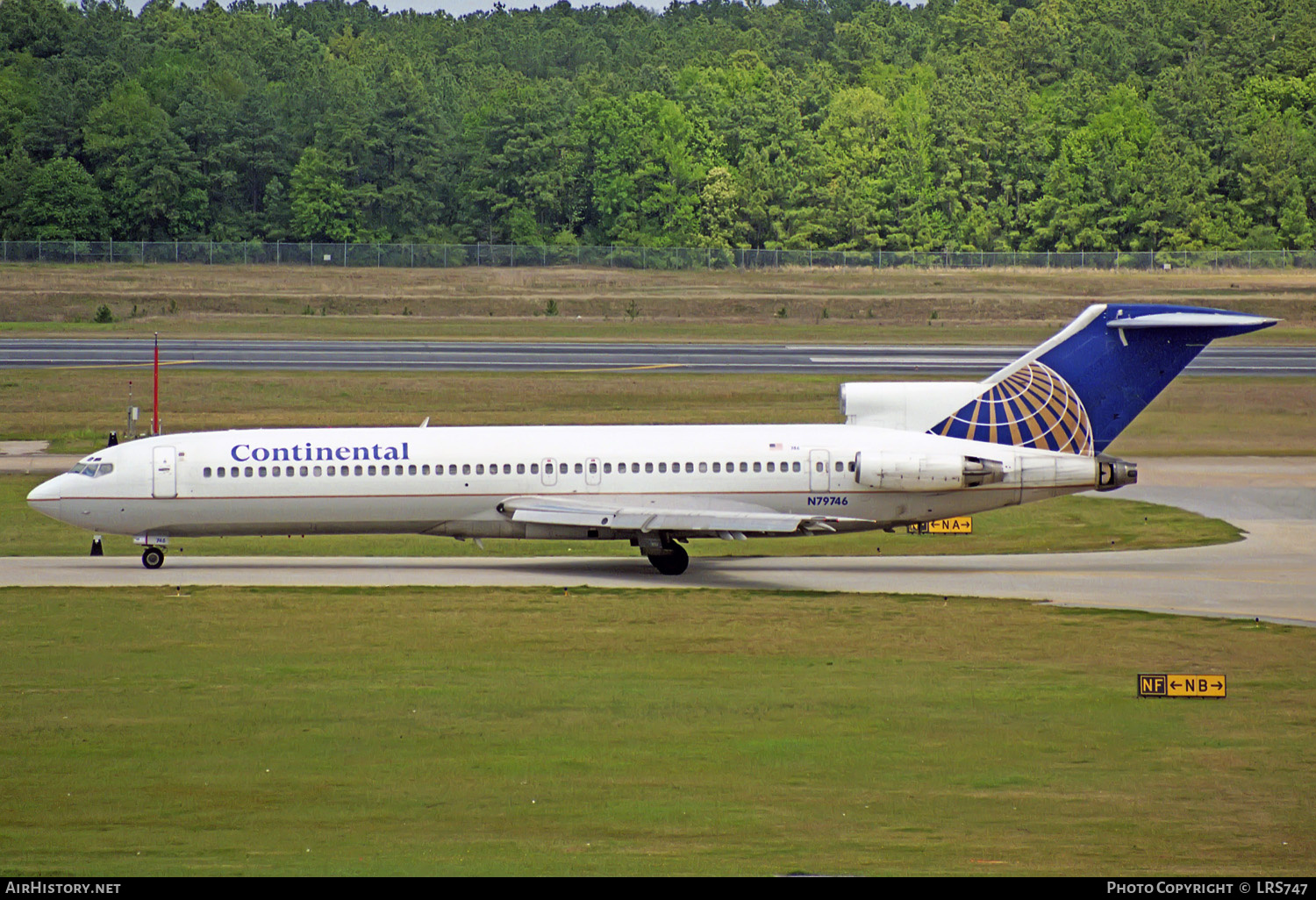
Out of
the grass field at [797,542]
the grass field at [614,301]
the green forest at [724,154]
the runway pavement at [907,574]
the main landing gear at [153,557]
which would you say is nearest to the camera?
the runway pavement at [907,574]

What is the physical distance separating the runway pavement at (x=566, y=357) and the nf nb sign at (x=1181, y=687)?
4522cm

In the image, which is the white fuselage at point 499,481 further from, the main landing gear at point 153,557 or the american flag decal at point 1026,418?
the main landing gear at point 153,557

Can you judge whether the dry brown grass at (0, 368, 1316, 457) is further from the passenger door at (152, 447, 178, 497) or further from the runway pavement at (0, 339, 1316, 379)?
the passenger door at (152, 447, 178, 497)

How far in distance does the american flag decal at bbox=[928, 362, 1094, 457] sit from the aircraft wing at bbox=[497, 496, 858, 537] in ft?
13.2

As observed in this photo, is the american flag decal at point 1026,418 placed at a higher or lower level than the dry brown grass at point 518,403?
higher

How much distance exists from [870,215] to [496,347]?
59.9 m

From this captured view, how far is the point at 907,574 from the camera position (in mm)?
35594

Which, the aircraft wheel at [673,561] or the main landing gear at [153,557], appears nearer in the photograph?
the aircraft wheel at [673,561]

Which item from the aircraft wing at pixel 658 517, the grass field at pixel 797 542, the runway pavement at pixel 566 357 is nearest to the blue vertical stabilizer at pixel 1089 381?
the grass field at pixel 797 542

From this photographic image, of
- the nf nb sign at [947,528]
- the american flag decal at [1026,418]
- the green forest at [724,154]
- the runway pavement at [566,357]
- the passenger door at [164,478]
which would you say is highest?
the green forest at [724,154]

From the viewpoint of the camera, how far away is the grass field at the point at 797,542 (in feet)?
128

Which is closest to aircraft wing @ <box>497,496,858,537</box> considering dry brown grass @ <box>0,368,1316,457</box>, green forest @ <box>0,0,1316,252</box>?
dry brown grass @ <box>0,368,1316,457</box>

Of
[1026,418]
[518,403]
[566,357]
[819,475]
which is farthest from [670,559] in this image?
[566,357]

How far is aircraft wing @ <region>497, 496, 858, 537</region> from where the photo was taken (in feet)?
111
